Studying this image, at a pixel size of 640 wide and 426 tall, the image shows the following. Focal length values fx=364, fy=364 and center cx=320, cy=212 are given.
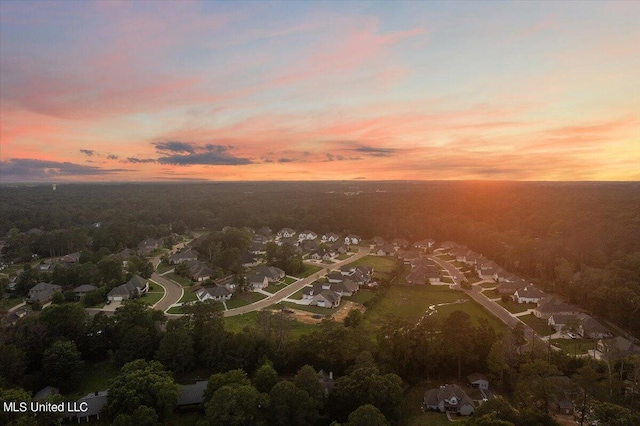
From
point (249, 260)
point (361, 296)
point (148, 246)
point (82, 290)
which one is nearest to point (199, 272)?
point (249, 260)

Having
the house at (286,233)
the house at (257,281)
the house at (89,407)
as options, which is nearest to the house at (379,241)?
the house at (286,233)

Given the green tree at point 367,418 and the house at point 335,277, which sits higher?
the green tree at point 367,418

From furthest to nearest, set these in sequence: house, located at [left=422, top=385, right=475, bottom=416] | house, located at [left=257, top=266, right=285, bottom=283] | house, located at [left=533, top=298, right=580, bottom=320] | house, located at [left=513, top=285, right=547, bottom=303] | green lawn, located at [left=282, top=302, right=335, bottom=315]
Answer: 1. house, located at [left=257, top=266, right=285, bottom=283]
2. house, located at [left=513, top=285, right=547, bottom=303]
3. green lawn, located at [left=282, top=302, right=335, bottom=315]
4. house, located at [left=533, top=298, right=580, bottom=320]
5. house, located at [left=422, top=385, right=475, bottom=416]

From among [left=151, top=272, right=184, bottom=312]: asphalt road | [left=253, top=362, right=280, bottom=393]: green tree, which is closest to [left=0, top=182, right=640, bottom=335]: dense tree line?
[left=151, top=272, right=184, bottom=312]: asphalt road

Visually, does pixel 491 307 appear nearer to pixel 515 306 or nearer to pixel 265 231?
pixel 515 306

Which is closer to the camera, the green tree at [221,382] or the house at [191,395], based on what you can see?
the green tree at [221,382]

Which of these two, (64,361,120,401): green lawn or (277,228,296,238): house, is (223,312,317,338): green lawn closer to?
(64,361,120,401): green lawn

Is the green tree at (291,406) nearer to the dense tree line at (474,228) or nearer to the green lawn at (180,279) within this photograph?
the green lawn at (180,279)

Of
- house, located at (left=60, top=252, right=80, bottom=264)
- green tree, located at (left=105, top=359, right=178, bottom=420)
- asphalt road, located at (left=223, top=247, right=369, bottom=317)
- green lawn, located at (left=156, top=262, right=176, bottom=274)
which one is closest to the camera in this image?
green tree, located at (left=105, top=359, right=178, bottom=420)
